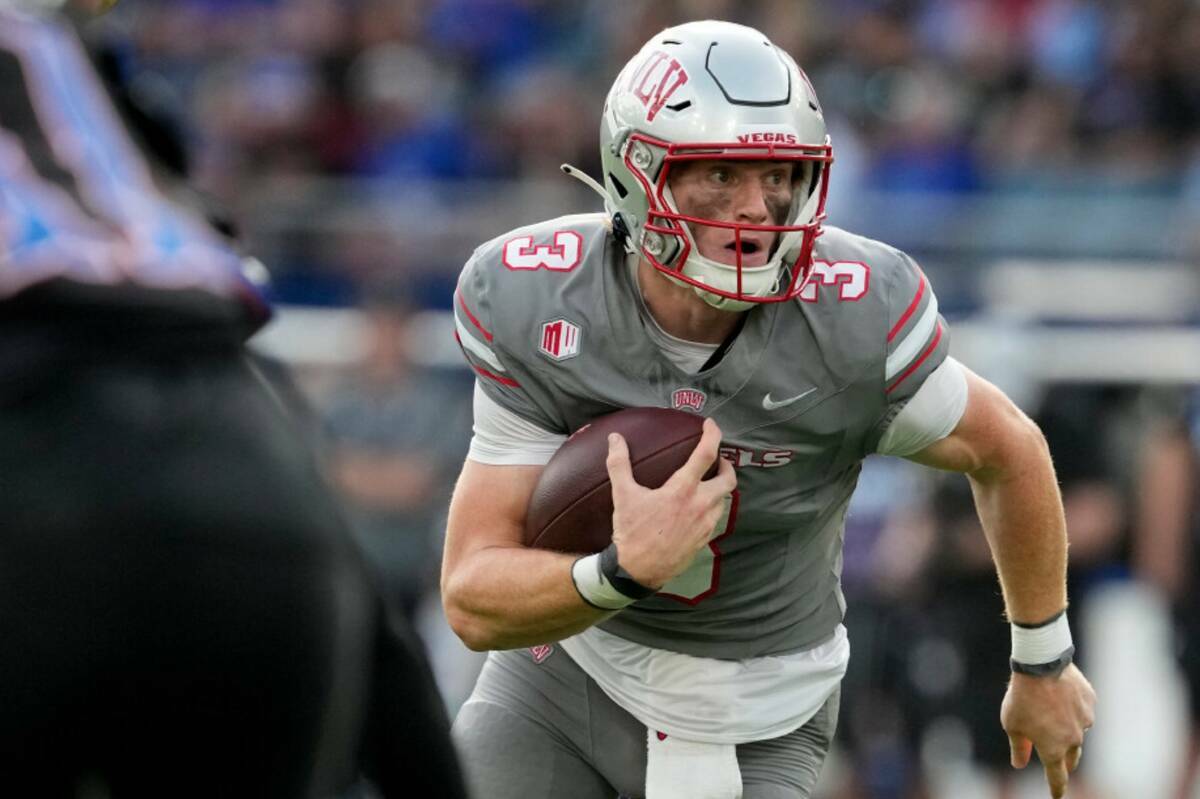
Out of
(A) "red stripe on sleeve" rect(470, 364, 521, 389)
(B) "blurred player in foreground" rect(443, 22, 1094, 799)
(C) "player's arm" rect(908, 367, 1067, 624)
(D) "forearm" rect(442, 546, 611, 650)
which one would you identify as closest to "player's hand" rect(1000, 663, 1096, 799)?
(C) "player's arm" rect(908, 367, 1067, 624)

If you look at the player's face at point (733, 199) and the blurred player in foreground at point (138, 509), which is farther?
the player's face at point (733, 199)

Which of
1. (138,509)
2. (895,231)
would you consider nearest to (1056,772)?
(138,509)

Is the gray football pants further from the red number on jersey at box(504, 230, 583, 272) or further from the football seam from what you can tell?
the red number on jersey at box(504, 230, 583, 272)

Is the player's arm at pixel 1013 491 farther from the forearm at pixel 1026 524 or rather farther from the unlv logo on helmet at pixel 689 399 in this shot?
the unlv logo on helmet at pixel 689 399

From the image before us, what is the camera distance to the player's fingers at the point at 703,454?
10.1ft

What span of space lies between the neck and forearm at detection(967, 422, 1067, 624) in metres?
0.54

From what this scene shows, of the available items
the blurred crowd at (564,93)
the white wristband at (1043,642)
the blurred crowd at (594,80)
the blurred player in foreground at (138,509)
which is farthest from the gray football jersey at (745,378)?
the blurred crowd at (594,80)

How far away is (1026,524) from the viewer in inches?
139

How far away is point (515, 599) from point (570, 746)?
1.49 ft

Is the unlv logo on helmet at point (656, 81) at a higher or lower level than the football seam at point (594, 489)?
higher

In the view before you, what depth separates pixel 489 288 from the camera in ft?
11.3

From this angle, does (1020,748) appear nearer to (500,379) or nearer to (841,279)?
(841,279)

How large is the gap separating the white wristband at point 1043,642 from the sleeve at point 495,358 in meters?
0.95

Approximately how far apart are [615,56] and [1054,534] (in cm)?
591
